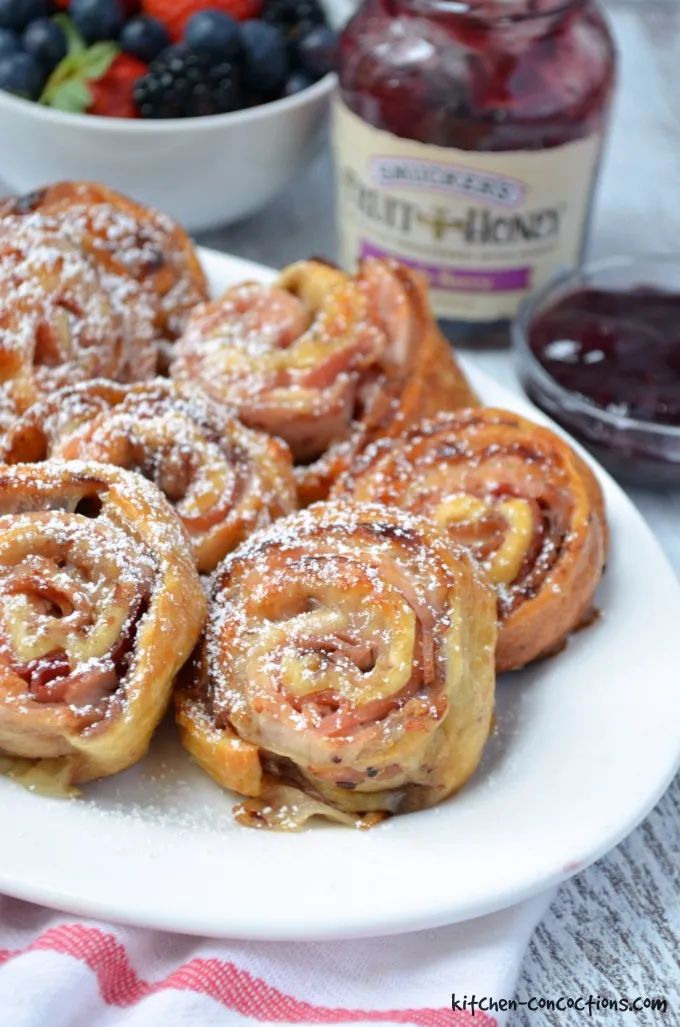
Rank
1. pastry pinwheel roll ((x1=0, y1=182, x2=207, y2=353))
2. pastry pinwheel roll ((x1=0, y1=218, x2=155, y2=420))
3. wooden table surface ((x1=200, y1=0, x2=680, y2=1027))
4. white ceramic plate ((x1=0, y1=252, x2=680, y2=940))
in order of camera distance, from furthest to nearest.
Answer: pastry pinwheel roll ((x1=0, y1=182, x2=207, y2=353)), pastry pinwheel roll ((x1=0, y1=218, x2=155, y2=420)), wooden table surface ((x1=200, y1=0, x2=680, y2=1027)), white ceramic plate ((x1=0, y1=252, x2=680, y2=940))

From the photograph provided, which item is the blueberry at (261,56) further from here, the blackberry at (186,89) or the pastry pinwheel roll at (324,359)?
the pastry pinwheel roll at (324,359)

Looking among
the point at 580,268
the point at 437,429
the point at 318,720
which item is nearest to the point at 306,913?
the point at 318,720

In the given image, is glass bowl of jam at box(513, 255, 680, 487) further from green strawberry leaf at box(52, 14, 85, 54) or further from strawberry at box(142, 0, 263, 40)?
green strawberry leaf at box(52, 14, 85, 54)

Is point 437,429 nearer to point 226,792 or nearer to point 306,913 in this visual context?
point 226,792

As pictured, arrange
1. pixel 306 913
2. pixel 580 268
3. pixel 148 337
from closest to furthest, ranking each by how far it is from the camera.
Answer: pixel 306 913, pixel 148 337, pixel 580 268

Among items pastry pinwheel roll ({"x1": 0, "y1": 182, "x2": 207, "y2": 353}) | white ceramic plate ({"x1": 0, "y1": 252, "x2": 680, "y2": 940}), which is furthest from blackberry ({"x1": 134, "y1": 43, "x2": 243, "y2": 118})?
white ceramic plate ({"x1": 0, "y1": 252, "x2": 680, "y2": 940})

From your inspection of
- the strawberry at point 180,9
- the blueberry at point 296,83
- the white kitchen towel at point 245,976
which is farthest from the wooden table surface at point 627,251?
the strawberry at point 180,9
